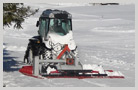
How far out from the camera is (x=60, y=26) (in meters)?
12.4

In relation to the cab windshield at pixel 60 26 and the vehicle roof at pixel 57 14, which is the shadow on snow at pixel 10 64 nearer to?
the cab windshield at pixel 60 26

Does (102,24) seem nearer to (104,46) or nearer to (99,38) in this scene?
(99,38)

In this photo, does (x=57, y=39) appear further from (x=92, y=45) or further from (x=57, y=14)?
(x=92, y=45)

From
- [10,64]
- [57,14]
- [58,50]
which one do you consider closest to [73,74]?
[58,50]

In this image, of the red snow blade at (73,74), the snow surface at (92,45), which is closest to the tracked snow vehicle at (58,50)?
the red snow blade at (73,74)

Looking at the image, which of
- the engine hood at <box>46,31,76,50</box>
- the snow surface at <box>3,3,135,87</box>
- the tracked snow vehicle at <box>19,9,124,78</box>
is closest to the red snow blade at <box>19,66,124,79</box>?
the tracked snow vehicle at <box>19,9,124,78</box>

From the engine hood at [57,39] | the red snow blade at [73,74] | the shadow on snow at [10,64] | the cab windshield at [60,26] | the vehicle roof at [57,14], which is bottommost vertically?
the red snow blade at [73,74]

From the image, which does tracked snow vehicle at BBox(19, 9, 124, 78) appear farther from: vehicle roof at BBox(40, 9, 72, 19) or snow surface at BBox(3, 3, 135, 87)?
snow surface at BBox(3, 3, 135, 87)

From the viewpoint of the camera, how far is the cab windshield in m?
12.3

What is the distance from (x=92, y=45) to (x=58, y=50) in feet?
21.3

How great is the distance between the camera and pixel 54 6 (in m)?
13.9

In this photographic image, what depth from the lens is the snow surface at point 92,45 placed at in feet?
37.6

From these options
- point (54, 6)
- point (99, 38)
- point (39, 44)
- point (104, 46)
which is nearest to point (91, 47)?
point (104, 46)

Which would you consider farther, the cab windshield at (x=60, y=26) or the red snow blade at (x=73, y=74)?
the cab windshield at (x=60, y=26)
